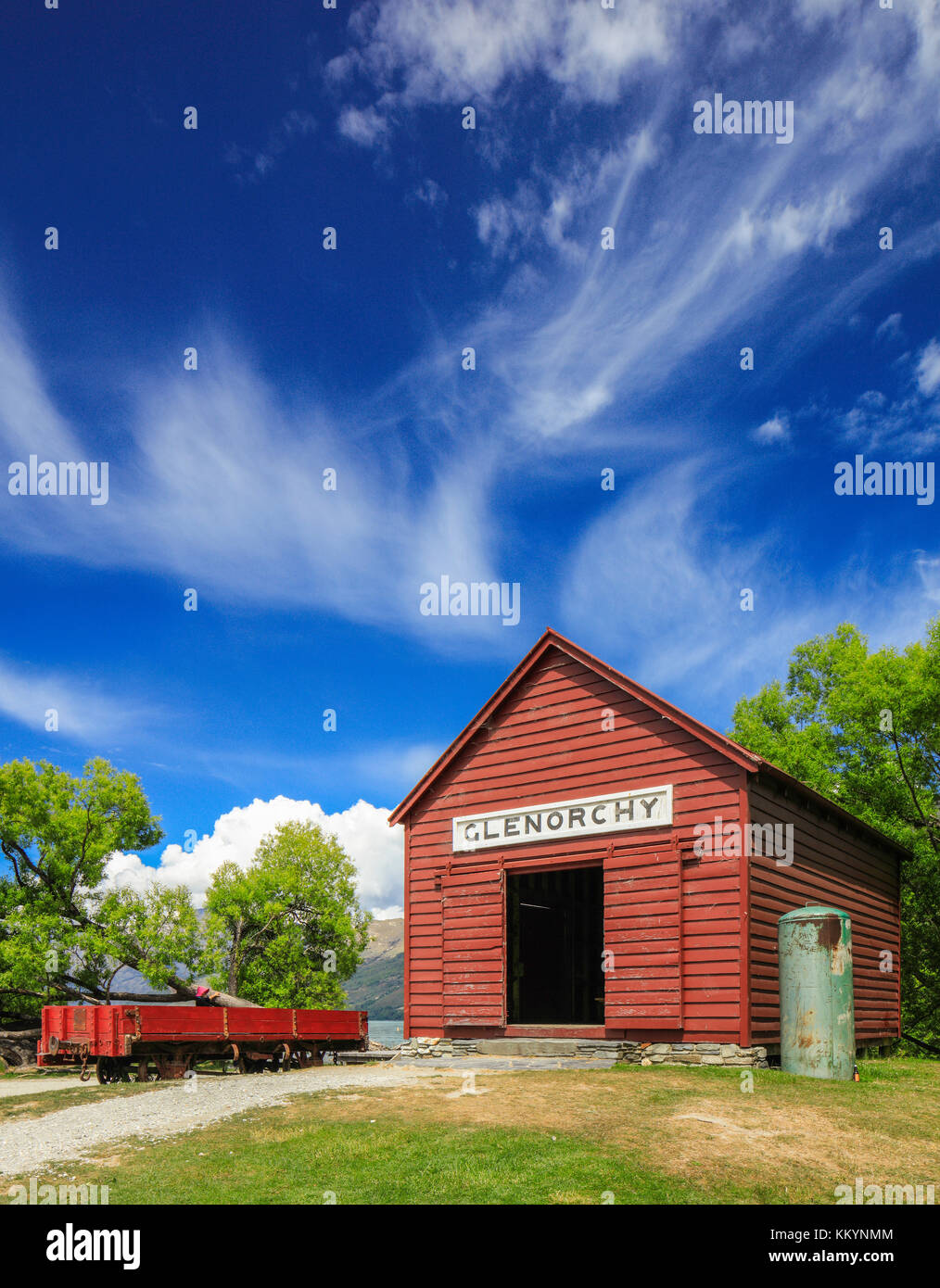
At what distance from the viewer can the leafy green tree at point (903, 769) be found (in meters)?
34.2

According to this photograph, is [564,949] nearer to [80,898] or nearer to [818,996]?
[818,996]

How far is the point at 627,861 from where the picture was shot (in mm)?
19031

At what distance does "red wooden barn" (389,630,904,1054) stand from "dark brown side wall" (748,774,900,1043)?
57mm

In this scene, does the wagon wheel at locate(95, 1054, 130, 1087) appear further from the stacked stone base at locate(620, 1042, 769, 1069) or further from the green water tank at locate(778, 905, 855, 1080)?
the green water tank at locate(778, 905, 855, 1080)

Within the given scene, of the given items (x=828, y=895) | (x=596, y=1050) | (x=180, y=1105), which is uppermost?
(x=828, y=895)

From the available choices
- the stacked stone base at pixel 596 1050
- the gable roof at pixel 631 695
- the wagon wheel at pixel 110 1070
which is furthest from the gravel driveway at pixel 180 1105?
the gable roof at pixel 631 695

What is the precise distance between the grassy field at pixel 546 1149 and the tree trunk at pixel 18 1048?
17139 mm

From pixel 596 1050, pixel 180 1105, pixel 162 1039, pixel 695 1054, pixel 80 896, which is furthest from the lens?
pixel 80 896

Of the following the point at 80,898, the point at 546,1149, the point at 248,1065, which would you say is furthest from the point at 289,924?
the point at 546,1149

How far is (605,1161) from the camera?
954 centimetres

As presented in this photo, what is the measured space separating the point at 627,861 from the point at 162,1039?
29.6ft
